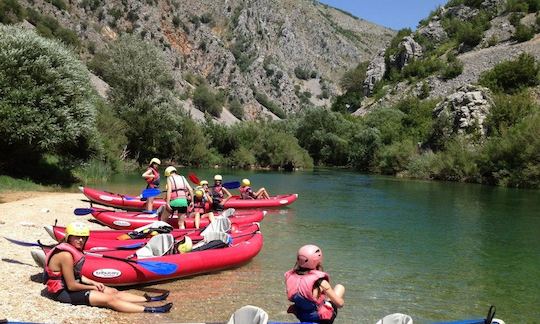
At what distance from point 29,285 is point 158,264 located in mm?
1790

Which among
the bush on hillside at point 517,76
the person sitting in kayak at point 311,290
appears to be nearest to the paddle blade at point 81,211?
the person sitting in kayak at point 311,290

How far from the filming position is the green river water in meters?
7.21

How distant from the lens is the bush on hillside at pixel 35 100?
16094 millimetres

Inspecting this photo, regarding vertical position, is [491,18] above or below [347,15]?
below

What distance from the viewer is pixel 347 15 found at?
160 metres

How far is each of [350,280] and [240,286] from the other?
204cm

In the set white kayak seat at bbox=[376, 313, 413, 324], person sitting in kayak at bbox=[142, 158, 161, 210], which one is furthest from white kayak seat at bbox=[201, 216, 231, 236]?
white kayak seat at bbox=[376, 313, 413, 324]

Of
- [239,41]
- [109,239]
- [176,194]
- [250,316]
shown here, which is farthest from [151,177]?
[239,41]

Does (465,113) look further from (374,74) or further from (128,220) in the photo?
(128,220)

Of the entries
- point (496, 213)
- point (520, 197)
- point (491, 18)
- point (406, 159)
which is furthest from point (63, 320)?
point (491, 18)

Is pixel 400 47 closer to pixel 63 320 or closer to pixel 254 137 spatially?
pixel 254 137

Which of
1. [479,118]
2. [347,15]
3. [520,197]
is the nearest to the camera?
[520,197]

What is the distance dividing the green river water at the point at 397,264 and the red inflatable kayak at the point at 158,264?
0.21m

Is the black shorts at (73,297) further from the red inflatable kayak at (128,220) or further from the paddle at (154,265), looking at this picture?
the red inflatable kayak at (128,220)
